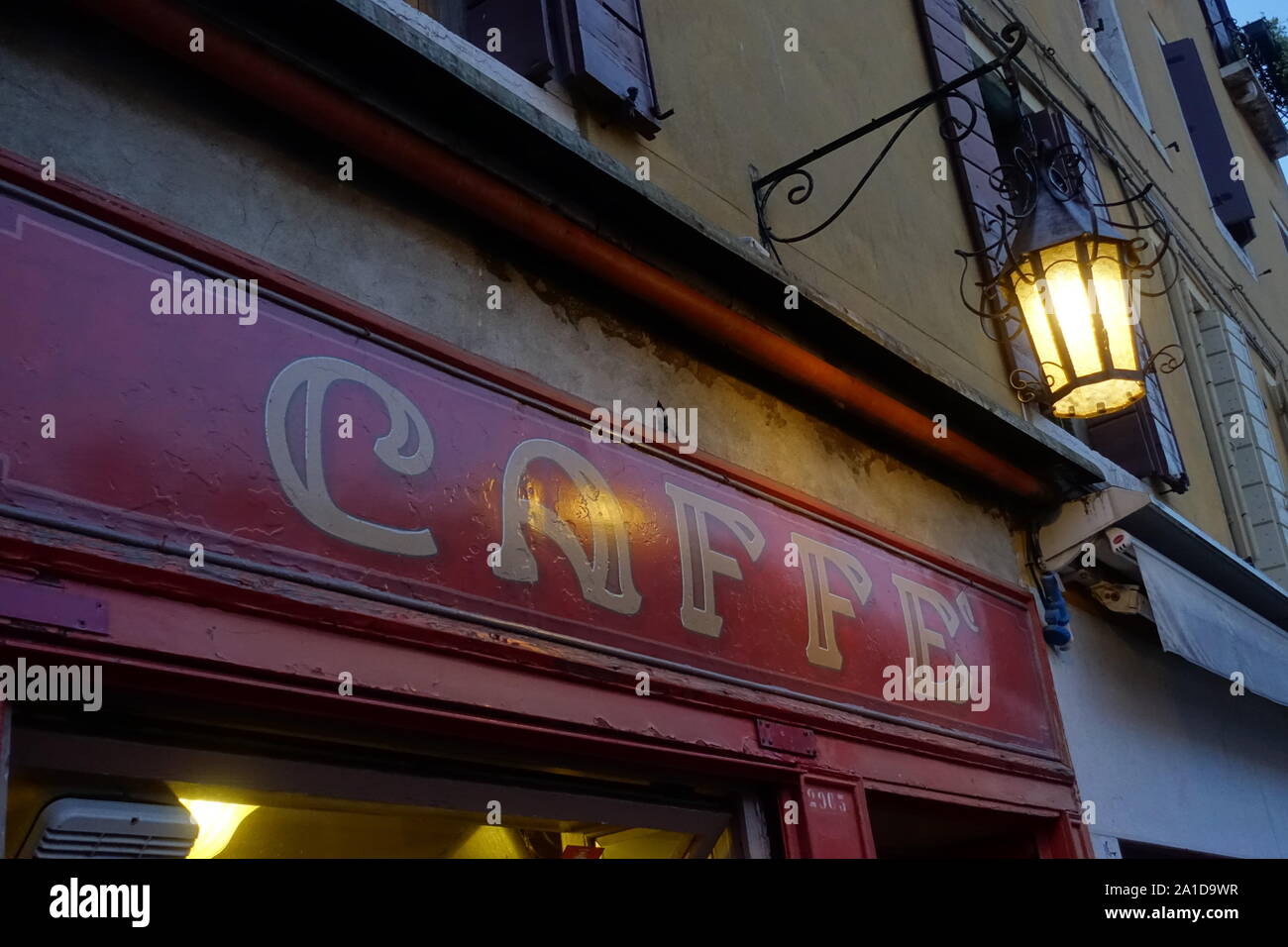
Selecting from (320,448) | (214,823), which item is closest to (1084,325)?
(320,448)

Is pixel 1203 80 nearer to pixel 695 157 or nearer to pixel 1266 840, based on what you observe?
pixel 1266 840

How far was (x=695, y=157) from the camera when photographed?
14.9 feet

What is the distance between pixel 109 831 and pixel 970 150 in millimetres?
5475

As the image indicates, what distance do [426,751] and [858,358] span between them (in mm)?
2323

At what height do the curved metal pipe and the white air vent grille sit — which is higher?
the curved metal pipe

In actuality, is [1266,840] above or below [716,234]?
below

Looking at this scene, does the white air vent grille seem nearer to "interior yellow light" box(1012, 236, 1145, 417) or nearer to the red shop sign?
the red shop sign

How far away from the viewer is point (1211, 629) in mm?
6102

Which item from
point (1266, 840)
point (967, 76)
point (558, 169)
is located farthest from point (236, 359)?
point (1266, 840)

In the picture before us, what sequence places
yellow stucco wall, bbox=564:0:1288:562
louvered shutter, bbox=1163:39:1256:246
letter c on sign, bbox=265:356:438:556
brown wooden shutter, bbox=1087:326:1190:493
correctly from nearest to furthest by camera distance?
letter c on sign, bbox=265:356:438:556 → yellow stucco wall, bbox=564:0:1288:562 → brown wooden shutter, bbox=1087:326:1190:493 → louvered shutter, bbox=1163:39:1256:246

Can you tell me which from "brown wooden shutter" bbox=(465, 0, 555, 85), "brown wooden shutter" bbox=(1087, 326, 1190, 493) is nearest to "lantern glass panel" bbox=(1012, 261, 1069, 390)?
"brown wooden shutter" bbox=(465, 0, 555, 85)

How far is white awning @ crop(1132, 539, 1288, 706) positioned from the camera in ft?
18.8

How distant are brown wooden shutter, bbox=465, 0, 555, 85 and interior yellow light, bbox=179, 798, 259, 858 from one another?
2228 mm

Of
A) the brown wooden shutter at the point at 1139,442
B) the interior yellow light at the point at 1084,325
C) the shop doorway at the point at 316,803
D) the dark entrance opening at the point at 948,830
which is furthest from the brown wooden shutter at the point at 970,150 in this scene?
the shop doorway at the point at 316,803
